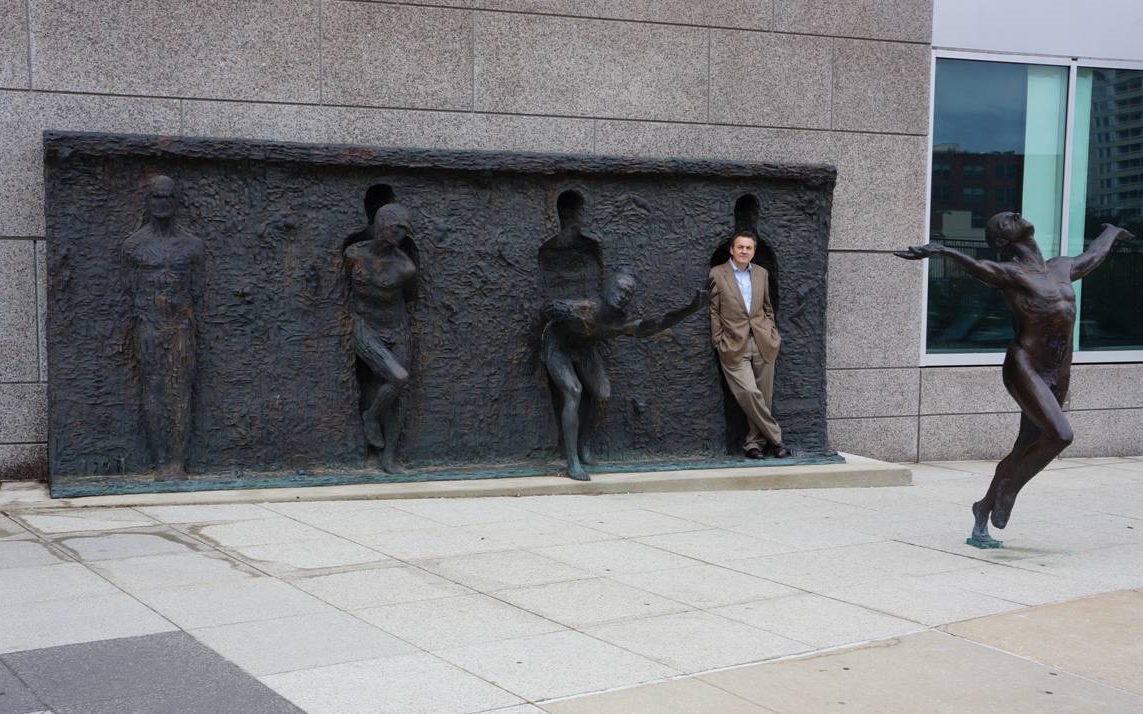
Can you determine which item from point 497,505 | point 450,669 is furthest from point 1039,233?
point 450,669

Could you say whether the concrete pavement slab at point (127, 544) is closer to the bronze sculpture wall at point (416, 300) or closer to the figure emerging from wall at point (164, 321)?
the bronze sculpture wall at point (416, 300)

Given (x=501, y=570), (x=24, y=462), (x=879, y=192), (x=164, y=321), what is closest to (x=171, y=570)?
(x=501, y=570)

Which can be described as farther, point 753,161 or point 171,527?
point 753,161

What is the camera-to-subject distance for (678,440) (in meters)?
9.88

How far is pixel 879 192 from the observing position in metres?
11.2

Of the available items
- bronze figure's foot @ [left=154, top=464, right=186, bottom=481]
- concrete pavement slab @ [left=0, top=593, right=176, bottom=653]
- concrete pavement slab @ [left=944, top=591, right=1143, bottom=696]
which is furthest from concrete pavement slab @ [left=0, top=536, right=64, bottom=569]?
concrete pavement slab @ [left=944, top=591, right=1143, bottom=696]

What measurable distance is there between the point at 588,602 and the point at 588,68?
545cm

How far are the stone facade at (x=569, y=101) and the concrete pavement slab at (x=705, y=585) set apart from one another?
4.44 meters

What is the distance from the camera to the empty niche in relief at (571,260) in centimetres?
955

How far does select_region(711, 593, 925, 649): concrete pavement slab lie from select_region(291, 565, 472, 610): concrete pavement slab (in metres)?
1.35

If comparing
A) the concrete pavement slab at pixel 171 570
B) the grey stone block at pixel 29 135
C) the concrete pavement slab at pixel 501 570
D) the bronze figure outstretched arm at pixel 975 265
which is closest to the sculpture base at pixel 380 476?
the concrete pavement slab at pixel 171 570

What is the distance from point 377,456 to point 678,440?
235 centimetres

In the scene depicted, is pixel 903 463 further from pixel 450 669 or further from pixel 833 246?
pixel 450 669

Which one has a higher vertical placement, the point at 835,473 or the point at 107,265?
the point at 107,265
